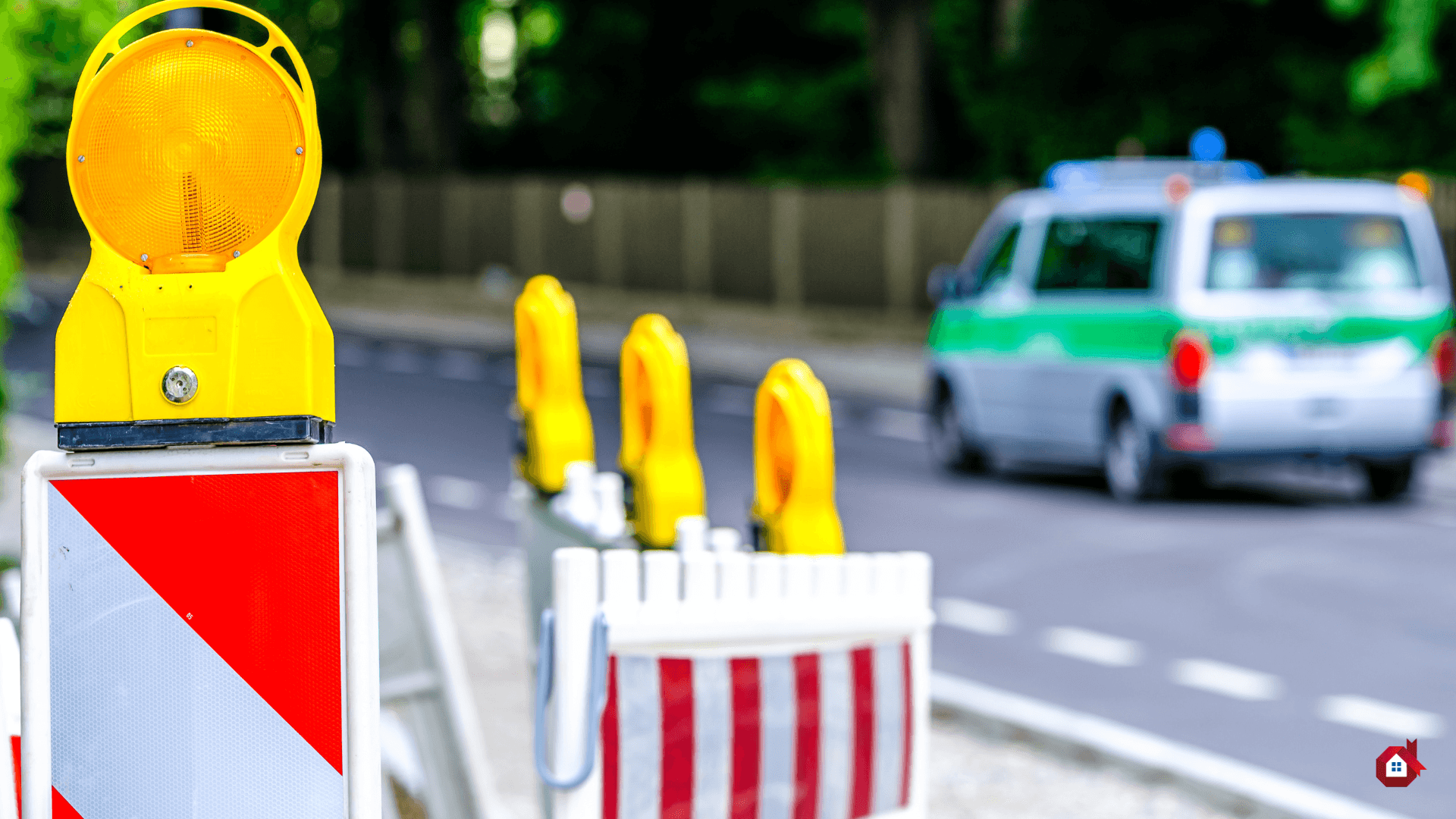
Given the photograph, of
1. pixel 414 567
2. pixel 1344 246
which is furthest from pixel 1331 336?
pixel 414 567

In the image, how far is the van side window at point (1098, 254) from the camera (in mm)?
Answer: 13602

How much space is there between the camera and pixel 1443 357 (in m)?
13.4

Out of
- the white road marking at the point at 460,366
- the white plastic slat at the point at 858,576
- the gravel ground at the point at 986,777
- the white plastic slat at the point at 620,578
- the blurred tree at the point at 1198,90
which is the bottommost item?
the white road marking at the point at 460,366

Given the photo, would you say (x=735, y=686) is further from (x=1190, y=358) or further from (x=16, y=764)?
(x=1190, y=358)

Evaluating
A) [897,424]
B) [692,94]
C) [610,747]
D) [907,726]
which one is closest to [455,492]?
[897,424]

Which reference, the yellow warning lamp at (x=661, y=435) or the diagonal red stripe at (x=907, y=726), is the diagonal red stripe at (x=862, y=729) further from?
the yellow warning lamp at (x=661, y=435)

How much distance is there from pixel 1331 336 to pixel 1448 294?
3.40ft

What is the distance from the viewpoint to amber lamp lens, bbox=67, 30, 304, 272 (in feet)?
9.86

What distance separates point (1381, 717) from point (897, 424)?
1113 centimetres

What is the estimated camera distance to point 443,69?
38.5 m

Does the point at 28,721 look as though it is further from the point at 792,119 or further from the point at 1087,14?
the point at 792,119

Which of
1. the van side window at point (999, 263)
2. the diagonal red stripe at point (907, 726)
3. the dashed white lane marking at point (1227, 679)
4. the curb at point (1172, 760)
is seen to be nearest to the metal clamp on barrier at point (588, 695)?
the diagonal red stripe at point (907, 726)

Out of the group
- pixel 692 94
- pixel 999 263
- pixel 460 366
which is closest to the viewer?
pixel 999 263

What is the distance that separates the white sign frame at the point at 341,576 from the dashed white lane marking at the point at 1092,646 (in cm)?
647
